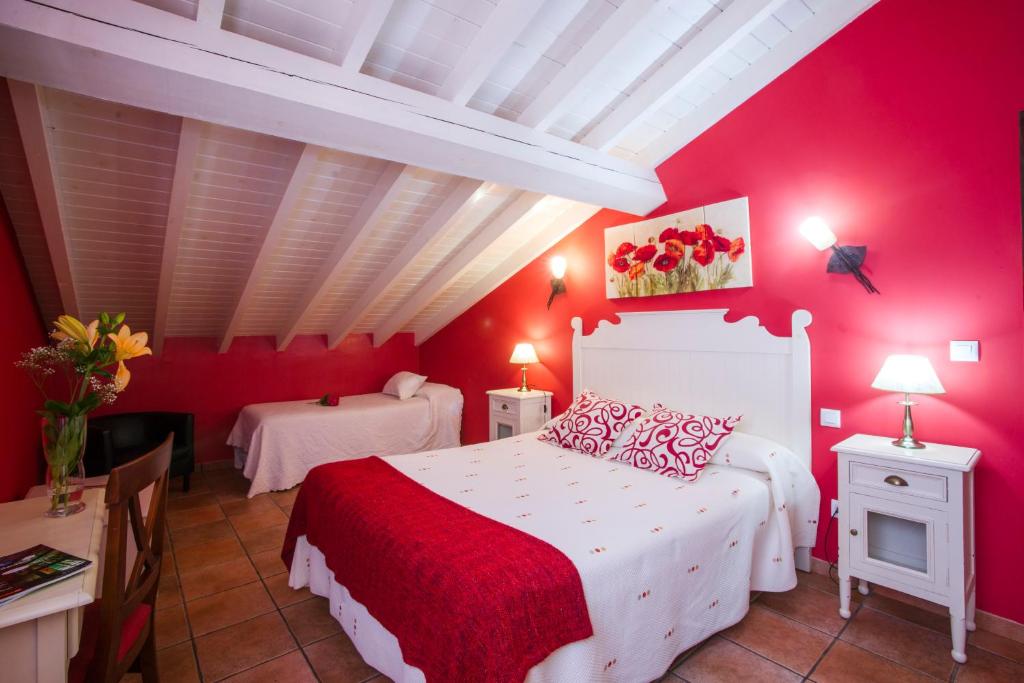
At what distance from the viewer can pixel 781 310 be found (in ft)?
9.29

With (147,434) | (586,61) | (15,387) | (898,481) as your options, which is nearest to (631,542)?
(898,481)

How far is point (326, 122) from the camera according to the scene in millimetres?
2100

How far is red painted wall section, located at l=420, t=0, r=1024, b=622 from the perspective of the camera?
2137mm

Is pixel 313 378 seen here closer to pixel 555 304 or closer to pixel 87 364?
pixel 555 304

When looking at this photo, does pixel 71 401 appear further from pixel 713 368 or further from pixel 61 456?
pixel 713 368

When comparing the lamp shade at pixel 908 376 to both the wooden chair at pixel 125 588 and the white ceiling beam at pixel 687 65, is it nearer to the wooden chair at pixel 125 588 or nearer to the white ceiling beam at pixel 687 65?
the white ceiling beam at pixel 687 65

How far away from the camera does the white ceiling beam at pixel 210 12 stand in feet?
5.77

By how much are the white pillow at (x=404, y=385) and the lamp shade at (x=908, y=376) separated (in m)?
3.99

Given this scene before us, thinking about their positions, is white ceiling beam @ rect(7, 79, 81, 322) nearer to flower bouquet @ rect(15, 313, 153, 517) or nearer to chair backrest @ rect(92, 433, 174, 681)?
flower bouquet @ rect(15, 313, 153, 517)

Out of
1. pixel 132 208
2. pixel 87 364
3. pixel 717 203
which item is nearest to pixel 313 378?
pixel 132 208

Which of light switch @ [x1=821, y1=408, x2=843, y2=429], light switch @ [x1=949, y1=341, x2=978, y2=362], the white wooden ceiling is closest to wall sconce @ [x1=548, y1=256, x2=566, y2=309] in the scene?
the white wooden ceiling

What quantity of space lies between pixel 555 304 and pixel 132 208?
293 centimetres

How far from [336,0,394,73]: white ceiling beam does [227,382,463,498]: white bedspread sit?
305cm

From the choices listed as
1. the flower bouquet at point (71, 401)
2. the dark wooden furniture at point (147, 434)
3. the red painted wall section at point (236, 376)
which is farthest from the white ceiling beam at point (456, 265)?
the flower bouquet at point (71, 401)
